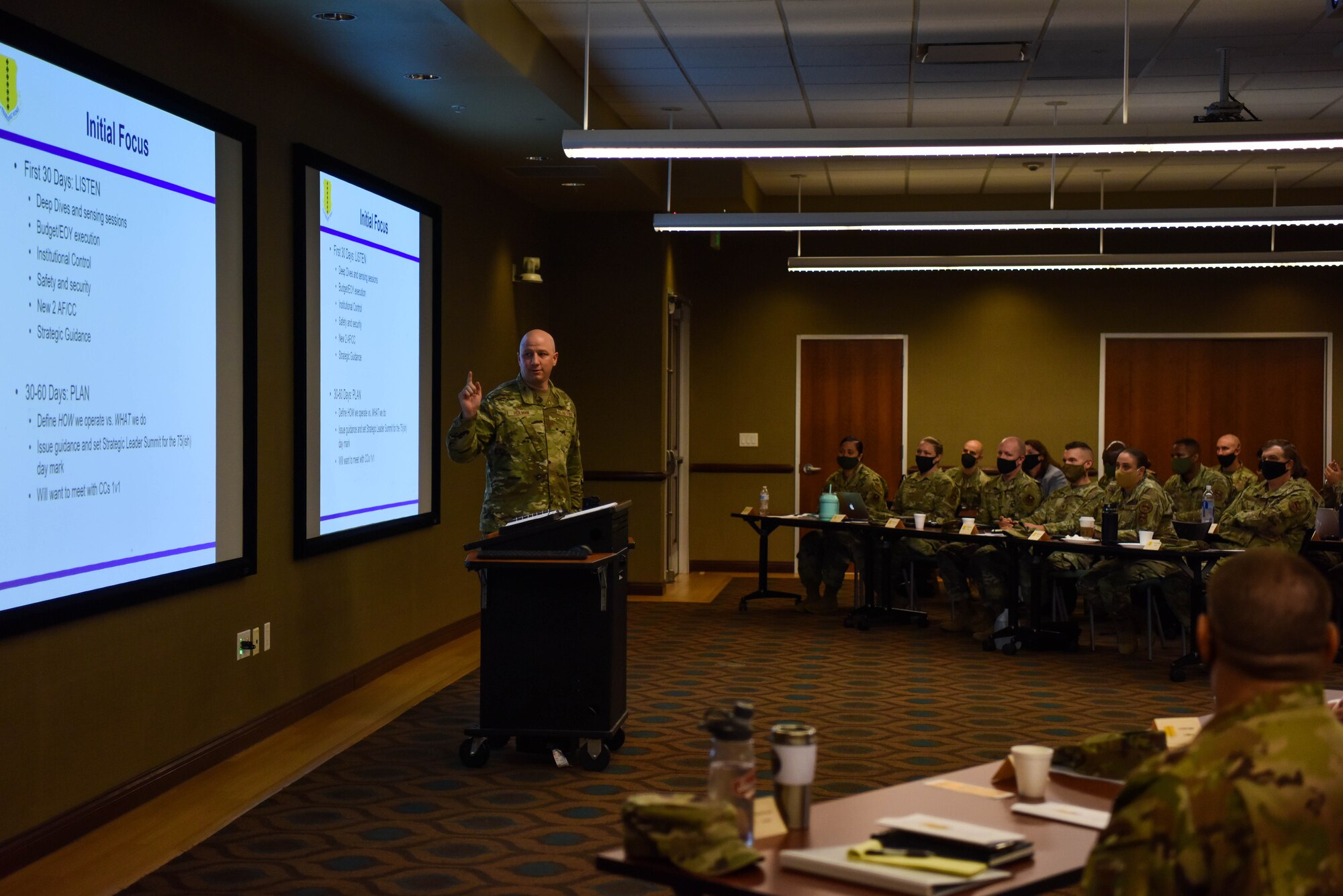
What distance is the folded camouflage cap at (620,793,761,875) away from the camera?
182cm

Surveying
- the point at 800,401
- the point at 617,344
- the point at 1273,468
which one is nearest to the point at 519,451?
the point at 1273,468

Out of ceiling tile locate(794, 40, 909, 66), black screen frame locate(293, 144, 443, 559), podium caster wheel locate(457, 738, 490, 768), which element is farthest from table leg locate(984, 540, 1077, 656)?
podium caster wheel locate(457, 738, 490, 768)

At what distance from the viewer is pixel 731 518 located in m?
13.0

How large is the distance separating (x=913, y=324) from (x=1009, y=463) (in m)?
3.63

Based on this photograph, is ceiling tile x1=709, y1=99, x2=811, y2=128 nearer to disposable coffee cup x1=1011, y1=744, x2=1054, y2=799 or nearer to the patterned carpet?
the patterned carpet

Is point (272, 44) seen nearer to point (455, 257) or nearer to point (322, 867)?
point (455, 257)

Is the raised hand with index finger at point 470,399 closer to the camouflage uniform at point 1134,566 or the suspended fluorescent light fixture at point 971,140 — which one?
the suspended fluorescent light fixture at point 971,140

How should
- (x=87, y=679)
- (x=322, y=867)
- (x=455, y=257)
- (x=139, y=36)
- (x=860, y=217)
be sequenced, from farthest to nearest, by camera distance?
(x=860, y=217), (x=455, y=257), (x=139, y=36), (x=87, y=679), (x=322, y=867)

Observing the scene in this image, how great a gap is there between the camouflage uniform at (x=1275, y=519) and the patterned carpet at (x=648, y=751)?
2.79 ft

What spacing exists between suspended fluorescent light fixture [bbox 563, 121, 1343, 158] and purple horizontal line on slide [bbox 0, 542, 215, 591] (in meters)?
2.46

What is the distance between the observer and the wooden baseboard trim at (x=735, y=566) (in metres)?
12.9

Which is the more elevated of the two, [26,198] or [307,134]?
[307,134]

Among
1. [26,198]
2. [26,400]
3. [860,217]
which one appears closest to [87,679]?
[26,400]

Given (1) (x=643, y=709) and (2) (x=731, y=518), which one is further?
(2) (x=731, y=518)
